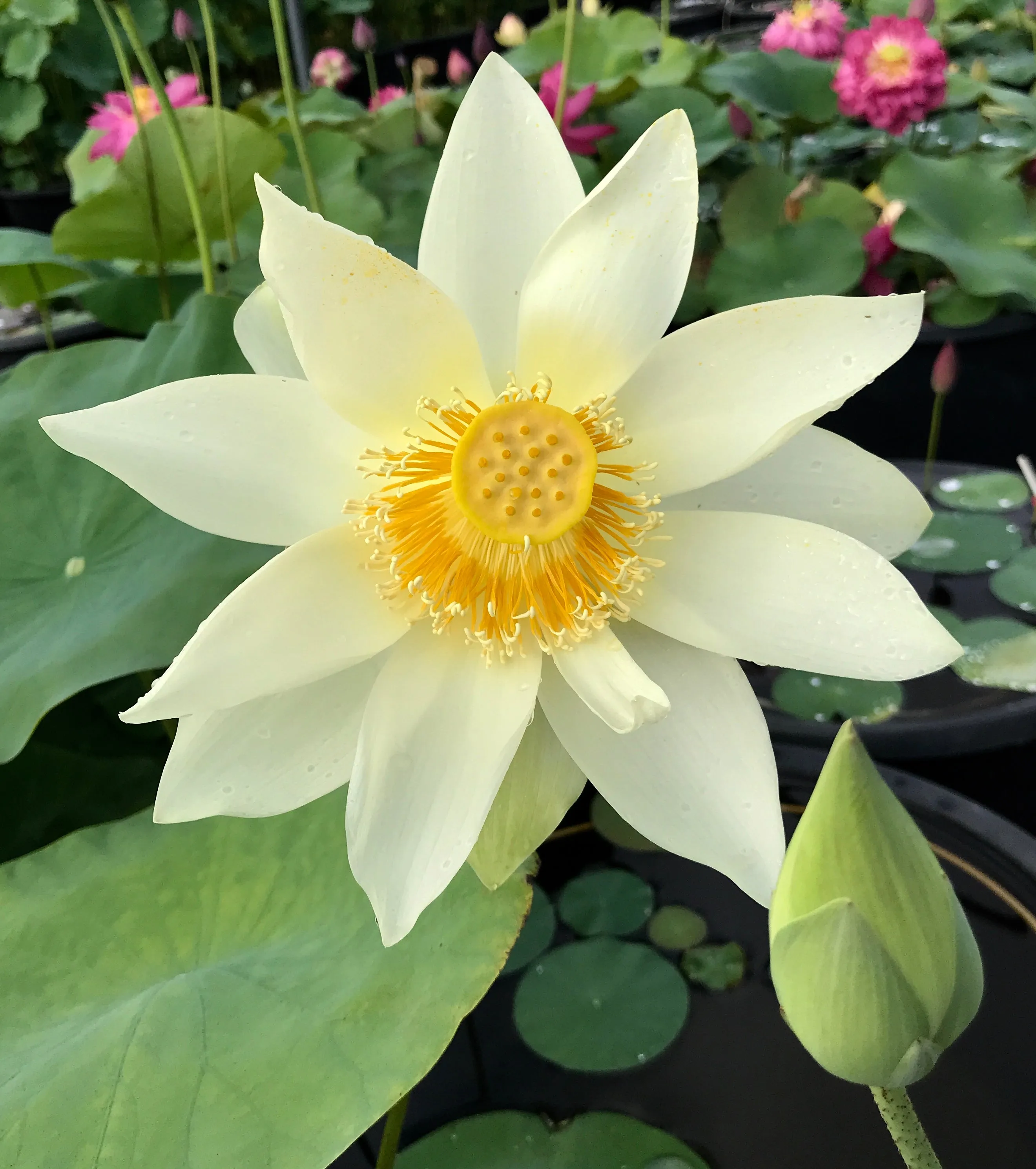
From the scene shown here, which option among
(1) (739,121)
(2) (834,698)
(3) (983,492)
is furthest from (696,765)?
(1) (739,121)

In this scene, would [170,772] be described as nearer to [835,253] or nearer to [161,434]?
[161,434]

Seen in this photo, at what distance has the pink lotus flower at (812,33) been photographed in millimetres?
1708

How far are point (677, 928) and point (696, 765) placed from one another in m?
0.30

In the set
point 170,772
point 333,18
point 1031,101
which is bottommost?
point 333,18

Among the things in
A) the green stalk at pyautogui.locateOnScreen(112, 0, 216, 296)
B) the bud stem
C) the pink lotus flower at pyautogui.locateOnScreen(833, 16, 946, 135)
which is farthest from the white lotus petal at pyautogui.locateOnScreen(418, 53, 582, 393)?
the pink lotus flower at pyautogui.locateOnScreen(833, 16, 946, 135)

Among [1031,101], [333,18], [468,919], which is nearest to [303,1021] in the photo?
[468,919]

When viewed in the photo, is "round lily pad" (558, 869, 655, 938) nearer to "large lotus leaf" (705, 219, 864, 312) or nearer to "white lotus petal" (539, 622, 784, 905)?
"white lotus petal" (539, 622, 784, 905)

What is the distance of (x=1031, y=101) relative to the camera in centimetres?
157

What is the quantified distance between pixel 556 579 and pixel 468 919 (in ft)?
0.52

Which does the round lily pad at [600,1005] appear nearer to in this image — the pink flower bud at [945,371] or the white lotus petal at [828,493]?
the white lotus petal at [828,493]

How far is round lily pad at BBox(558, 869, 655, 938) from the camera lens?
65 centimetres

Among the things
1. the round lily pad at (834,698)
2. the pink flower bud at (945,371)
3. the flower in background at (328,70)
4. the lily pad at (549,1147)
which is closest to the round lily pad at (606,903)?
the lily pad at (549,1147)

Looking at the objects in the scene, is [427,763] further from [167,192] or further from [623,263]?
[167,192]

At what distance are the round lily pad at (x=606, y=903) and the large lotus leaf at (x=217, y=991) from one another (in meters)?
0.23
